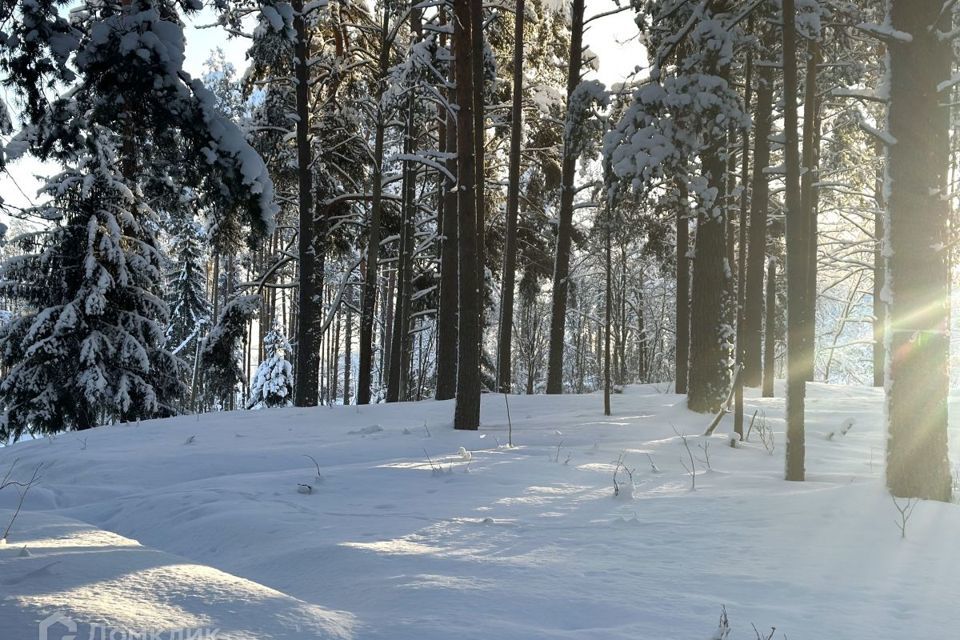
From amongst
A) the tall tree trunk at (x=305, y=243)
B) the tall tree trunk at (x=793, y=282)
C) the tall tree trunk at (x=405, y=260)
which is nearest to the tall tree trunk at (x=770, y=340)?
the tall tree trunk at (x=793, y=282)

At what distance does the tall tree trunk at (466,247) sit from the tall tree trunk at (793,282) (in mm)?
4137

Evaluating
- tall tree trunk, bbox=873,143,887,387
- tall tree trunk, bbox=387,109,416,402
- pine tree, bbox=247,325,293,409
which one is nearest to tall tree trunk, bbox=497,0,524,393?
tall tree trunk, bbox=387,109,416,402

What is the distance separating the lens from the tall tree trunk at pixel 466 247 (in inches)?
362

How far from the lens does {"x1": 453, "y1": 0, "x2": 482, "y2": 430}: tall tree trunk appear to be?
9195 millimetres

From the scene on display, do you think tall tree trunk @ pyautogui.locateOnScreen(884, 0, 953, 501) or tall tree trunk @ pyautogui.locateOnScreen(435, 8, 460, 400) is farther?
tall tree trunk @ pyautogui.locateOnScreen(435, 8, 460, 400)

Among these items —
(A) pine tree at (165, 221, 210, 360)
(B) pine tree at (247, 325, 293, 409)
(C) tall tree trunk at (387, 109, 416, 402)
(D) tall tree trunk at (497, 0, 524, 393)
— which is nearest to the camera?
(D) tall tree trunk at (497, 0, 524, 393)

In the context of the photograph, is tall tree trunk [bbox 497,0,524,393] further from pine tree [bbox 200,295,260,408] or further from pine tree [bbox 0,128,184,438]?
pine tree [bbox 0,128,184,438]

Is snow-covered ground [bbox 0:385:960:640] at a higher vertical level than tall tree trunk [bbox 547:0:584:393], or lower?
lower

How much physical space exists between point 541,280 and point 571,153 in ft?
30.7

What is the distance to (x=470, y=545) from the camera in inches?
162

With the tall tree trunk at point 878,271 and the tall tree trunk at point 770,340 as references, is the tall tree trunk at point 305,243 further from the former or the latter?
the tall tree trunk at point 878,271

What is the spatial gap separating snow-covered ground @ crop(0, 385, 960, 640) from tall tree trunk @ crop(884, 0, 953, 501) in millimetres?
457

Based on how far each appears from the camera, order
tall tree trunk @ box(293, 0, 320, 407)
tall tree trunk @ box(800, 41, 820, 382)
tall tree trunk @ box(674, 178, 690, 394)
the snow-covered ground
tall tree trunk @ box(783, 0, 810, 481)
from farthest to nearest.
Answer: tall tree trunk @ box(674, 178, 690, 394) < tall tree trunk @ box(293, 0, 320, 407) < tall tree trunk @ box(800, 41, 820, 382) < tall tree trunk @ box(783, 0, 810, 481) < the snow-covered ground

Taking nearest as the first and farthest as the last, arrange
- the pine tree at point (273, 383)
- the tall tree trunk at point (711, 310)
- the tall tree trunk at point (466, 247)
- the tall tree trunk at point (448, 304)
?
1. the tall tree trunk at point (466, 247)
2. the tall tree trunk at point (711, 310)
3. the tall tree trunk at point (448, 304)
4. the pine tree at point (273, 383)
